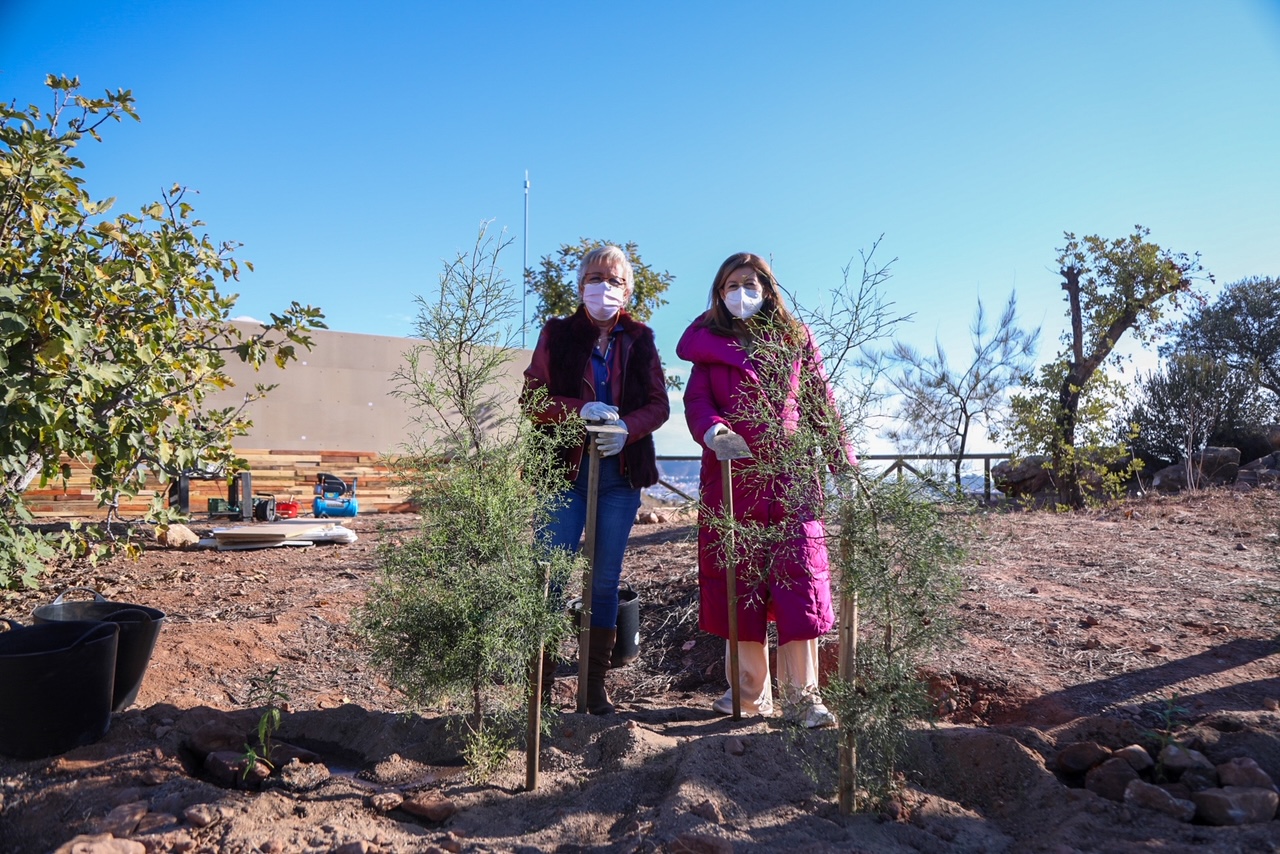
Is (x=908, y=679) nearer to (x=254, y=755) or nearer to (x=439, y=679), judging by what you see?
(x=439, y=679)

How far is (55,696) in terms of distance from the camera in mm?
2611

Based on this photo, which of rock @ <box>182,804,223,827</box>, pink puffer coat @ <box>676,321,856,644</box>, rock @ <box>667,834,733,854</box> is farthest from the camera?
pink puffer coat @ <box>676,321,856,644</box>

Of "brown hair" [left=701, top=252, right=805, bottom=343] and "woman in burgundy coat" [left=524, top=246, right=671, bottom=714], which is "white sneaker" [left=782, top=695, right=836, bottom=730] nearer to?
"woman in burgundy coat" [left=524, top=246, right=671, bottom=714]

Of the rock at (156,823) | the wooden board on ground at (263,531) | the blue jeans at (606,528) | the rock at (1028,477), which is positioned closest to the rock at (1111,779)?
the blue jeans at (606,528)

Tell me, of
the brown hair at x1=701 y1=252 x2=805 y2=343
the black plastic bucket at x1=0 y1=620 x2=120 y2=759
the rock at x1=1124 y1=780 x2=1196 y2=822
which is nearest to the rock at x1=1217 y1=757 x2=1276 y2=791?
the rock at x1=1124 y1=780 x2=1196 y2=822

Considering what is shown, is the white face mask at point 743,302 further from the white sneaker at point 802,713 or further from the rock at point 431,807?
the rock at point 431,807

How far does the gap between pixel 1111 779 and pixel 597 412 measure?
1914 millimetres

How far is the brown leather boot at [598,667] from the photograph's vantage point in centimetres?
315

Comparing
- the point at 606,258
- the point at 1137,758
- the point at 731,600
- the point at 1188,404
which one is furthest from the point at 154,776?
the point at 1188,404

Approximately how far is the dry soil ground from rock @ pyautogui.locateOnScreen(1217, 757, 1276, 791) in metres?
0.19

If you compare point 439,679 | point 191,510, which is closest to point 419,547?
point 439,679

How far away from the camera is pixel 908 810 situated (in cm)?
221

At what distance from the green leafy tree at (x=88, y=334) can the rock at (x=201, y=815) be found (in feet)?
7.13

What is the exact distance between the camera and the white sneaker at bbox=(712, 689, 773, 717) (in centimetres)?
312
